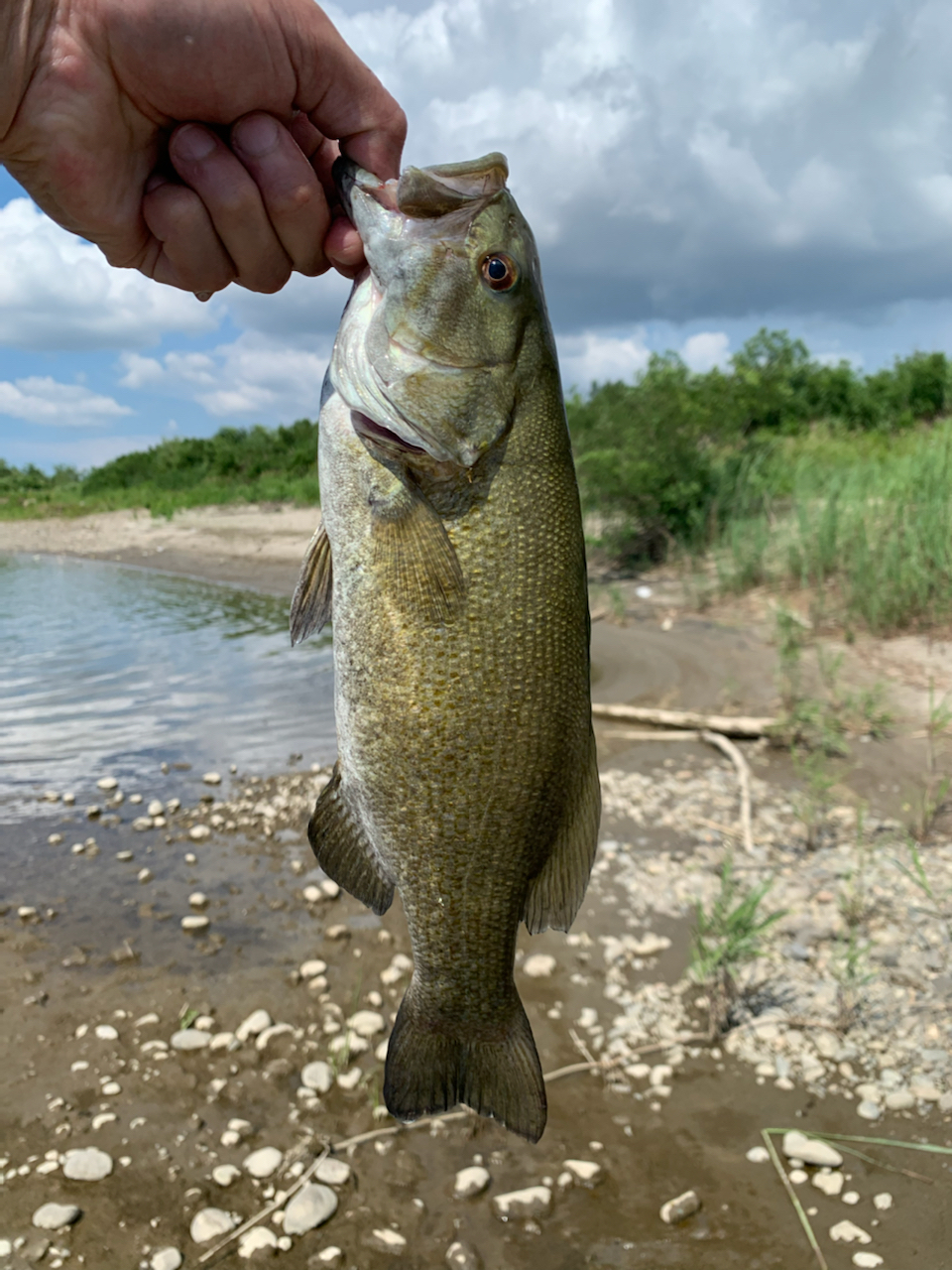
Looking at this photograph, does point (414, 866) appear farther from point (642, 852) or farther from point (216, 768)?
point (216, 768)

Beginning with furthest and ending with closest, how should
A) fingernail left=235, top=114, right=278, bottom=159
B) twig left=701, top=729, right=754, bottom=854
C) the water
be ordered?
1. the water
2. twig left=701, top=729, right=754, bottom=854
3. fingernail left=235, top=114, right=278, bottom=159

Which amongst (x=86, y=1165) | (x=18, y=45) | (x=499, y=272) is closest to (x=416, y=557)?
(x=499, y=272)

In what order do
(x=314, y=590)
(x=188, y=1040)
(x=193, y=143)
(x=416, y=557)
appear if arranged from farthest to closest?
(x=188, y=1040), (x=193, y=143), (x=314, y=590), (x=416, y=557)

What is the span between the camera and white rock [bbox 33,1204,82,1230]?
328cm

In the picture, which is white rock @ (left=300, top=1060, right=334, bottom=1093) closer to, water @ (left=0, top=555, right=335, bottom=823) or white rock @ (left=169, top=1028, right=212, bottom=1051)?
white rock @ (left=169, top=1028, right=212, bottom=1051)

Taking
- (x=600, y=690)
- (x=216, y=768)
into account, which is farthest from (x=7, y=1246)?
(x=600, y=690)

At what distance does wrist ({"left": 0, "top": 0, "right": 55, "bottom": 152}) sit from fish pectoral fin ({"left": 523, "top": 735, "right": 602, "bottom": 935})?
2.19m

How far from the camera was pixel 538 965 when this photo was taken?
4.93 meters

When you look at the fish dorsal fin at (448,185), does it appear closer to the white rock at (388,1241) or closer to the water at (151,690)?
the white rock at (388,1241)

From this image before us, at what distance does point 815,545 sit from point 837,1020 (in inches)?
302

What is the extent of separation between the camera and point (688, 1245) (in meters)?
3.41

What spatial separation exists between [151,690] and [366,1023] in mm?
7371

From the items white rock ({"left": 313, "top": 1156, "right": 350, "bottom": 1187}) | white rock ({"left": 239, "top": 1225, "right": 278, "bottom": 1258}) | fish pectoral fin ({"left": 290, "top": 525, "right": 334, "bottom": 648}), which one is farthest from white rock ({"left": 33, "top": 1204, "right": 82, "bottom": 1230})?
fish pectoral fin ({"left": 290, "top": 525, "right": 334, "bottom": 648})

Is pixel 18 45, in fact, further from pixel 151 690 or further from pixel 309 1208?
pixel 151 690
